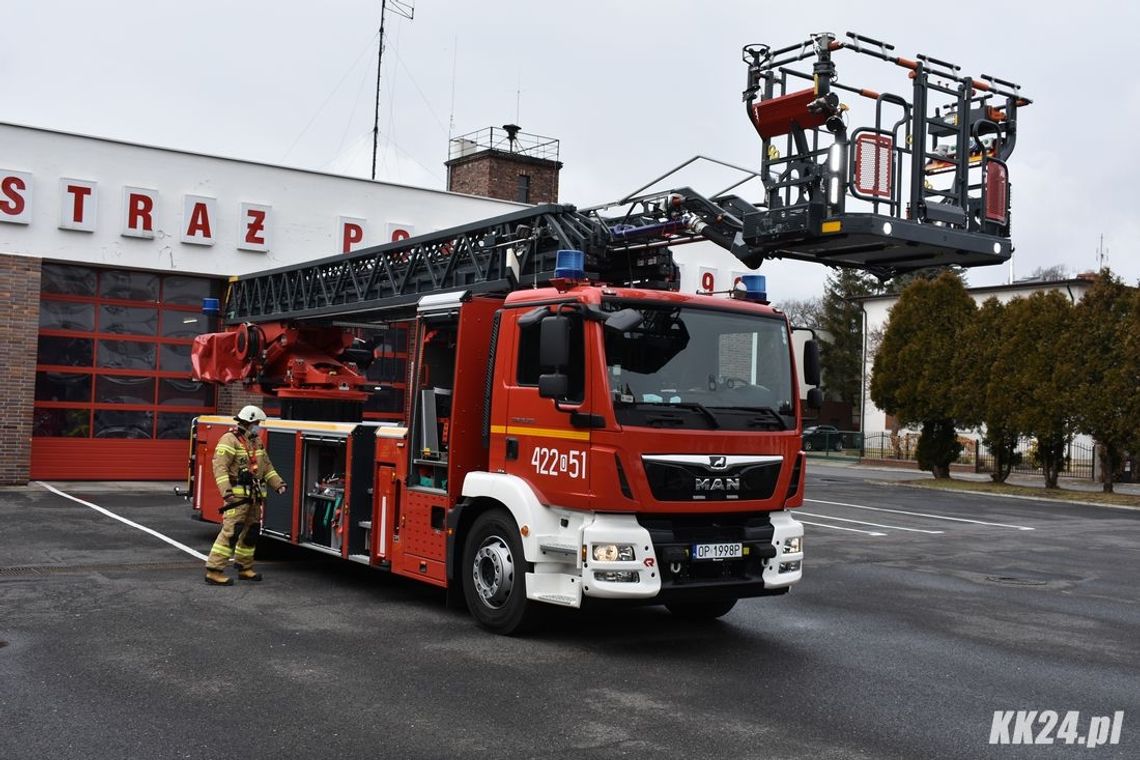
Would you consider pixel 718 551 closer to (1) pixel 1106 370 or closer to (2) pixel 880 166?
(2) pixel 880 166

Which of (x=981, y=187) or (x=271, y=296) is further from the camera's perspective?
(x=271, y=296)

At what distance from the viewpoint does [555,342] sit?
24.5 ft

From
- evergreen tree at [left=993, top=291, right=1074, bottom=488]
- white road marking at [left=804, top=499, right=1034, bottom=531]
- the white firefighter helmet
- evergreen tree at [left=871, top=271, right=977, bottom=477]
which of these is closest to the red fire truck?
the white firefighter helmet

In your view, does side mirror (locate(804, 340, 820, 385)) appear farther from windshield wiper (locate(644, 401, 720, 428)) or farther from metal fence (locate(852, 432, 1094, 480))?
metal fence (locate(852, 432, 1094, 480))

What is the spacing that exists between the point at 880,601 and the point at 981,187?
418 centimetres

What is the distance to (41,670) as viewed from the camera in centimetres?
668

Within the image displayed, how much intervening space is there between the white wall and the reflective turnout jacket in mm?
11644

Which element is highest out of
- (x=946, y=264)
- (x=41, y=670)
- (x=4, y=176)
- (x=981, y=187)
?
(x=4, y=176)

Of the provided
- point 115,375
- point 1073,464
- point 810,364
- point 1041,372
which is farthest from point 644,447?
point 1073,464

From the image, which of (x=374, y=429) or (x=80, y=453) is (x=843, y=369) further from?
(x=374, y=429)

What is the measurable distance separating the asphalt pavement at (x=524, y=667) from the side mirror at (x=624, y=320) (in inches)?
88.7

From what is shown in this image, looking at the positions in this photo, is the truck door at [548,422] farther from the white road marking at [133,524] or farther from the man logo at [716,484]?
the white road marking at [133,524]

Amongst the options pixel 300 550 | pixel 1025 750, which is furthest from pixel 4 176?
pixel 1025 750

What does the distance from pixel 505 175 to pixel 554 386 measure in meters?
27.1
